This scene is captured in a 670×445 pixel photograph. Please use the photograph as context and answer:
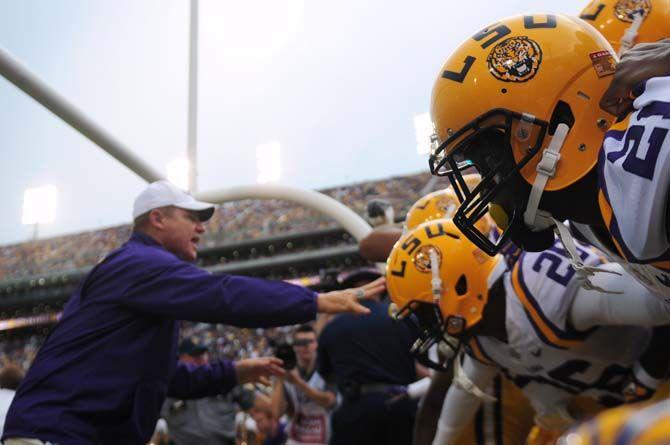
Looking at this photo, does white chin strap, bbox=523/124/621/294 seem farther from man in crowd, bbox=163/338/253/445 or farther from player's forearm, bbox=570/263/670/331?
man in crowd, bbox=163/338/253/445

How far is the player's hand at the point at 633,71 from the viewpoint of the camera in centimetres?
128

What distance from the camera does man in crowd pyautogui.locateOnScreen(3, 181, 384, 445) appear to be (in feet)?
7.02

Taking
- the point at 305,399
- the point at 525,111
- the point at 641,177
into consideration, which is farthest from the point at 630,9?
the point at 305,399

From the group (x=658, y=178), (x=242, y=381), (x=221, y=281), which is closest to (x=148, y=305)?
(x=221, y=281)

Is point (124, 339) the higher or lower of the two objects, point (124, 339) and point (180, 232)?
the lower

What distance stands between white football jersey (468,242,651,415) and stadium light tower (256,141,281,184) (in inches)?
602

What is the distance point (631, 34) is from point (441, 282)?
1.04m

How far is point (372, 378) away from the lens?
11.3 ft

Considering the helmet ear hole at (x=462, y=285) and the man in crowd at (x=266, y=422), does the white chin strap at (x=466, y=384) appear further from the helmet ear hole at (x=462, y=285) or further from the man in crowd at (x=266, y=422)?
the man in crowd at (x=266, y=422)

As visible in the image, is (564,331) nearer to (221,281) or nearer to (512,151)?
(512,151)

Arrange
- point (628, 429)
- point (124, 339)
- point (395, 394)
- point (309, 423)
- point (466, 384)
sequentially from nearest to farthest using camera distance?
point (628, 429) < point (124, 339) < point (466, 384) < point (395, 394) < point (309, 423)

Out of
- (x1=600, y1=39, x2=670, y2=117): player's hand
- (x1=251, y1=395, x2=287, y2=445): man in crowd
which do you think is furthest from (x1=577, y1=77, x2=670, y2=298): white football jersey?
(x1=251, y1=395, x2=287, y2=445): man in crowd

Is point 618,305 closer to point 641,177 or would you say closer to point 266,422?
point 641,177

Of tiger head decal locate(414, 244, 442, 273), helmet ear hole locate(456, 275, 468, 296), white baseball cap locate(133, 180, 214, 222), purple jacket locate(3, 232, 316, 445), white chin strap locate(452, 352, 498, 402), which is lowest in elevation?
white chin strap locate(452, 352, 498, 402)
